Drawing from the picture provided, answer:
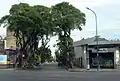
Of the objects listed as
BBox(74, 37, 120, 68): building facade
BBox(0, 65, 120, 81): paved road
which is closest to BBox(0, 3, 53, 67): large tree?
BBox(74, 37, 120, 68): building facade

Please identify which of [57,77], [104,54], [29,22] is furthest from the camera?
[104,54]

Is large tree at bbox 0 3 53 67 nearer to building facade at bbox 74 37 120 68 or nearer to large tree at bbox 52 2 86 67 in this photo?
large tree at bbox 52 2 86 67

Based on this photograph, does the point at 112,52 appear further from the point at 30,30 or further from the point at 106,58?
the point at 30,30

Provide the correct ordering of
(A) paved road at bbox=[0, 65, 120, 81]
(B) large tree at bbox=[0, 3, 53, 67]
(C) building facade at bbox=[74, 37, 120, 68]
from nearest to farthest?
(A) paved road at bbox=[0, 65, 120, 81] → (B) large tree at bbox=[0, 3, 53, 67] → (C) building facade at bbox=[74, 37, 120, 68]

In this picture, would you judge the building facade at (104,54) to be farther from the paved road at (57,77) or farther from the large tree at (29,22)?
the paved road at (57,77)

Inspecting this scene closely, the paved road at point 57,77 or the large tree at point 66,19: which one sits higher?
the large tree at point 66,19

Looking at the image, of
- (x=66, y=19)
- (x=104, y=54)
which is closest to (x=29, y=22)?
(x=66, y=19)

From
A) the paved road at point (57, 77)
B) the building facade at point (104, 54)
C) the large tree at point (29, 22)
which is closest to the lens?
the paved road at point (57, 77)

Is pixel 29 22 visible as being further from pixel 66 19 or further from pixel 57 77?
pixel 57 77

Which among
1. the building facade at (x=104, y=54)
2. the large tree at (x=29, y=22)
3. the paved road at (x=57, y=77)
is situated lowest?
the paved road at (x=57, y=77)

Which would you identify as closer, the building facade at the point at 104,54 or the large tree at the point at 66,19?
the large tree at the point at 66,19

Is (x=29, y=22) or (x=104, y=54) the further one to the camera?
(x=104, y=54)

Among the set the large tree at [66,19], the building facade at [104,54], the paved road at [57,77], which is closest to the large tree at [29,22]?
the large tree at [66,19]

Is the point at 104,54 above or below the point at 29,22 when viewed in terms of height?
below
